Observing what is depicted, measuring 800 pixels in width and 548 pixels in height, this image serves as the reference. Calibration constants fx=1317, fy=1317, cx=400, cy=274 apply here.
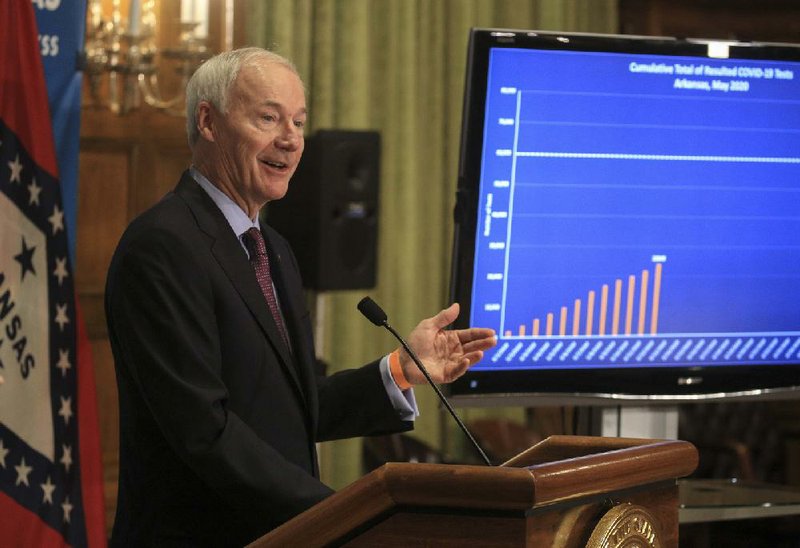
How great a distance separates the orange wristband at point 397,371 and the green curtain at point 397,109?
3.07m

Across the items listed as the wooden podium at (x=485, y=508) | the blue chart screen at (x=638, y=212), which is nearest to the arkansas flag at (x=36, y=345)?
the blue chart screen at (x=638, y=212)

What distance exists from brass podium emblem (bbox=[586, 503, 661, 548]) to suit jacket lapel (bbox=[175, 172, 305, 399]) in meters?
0.77

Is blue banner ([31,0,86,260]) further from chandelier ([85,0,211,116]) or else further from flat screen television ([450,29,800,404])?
flat screen television ([450,29,800,404])

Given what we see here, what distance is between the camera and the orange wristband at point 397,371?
2.41 meters

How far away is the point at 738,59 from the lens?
3381mm

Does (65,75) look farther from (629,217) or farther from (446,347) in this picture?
(446,347)

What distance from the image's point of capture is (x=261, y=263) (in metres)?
2.32

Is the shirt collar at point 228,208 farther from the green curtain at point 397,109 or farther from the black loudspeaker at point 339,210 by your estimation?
the green curtain at point 397,109

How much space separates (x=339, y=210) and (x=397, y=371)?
79.7 inches

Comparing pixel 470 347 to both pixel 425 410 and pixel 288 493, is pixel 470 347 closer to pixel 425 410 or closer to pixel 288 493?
pixel 288 493

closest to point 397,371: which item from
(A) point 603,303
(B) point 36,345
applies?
(A) point 603,303

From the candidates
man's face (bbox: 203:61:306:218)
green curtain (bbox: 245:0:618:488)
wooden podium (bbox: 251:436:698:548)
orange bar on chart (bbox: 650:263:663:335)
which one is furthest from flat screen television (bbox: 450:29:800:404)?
green curtain (bbox: 245:0:618:488)

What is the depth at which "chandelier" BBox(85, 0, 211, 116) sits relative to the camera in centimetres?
496

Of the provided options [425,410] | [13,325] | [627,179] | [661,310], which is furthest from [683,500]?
[425,410]
